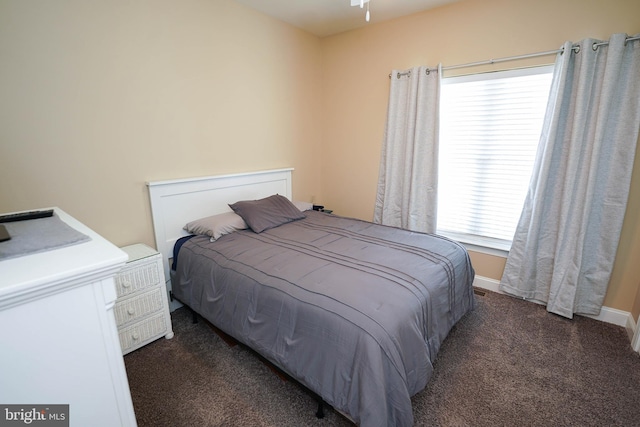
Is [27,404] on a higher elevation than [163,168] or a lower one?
lower

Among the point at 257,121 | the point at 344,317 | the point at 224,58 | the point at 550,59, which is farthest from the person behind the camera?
the point at 257,121

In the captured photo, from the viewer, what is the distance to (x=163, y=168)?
2.38 m

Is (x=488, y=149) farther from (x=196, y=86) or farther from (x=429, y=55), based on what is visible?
(x=196, y=86)

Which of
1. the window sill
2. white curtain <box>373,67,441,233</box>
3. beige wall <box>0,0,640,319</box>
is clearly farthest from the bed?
the window sill

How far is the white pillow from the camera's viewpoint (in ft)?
7.75

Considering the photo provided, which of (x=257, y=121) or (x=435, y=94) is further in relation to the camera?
(x=257, y=121)

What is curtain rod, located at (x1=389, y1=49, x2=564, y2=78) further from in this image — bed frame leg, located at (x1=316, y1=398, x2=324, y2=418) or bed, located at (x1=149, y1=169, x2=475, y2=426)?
bed frame leg, located at (x1=316, y1=398, x2=324, y2=418)

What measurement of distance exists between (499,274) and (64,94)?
148 inches

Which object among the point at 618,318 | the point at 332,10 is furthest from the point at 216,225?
the point at 618,318

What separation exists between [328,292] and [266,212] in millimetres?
1347

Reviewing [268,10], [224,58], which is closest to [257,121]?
[224,58]

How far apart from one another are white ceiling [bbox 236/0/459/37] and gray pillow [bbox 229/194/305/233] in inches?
70.8

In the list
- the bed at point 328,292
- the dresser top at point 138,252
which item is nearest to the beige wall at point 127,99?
the dresser top at point 138,252

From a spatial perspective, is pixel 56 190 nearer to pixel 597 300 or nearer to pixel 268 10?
pixel 268 10
